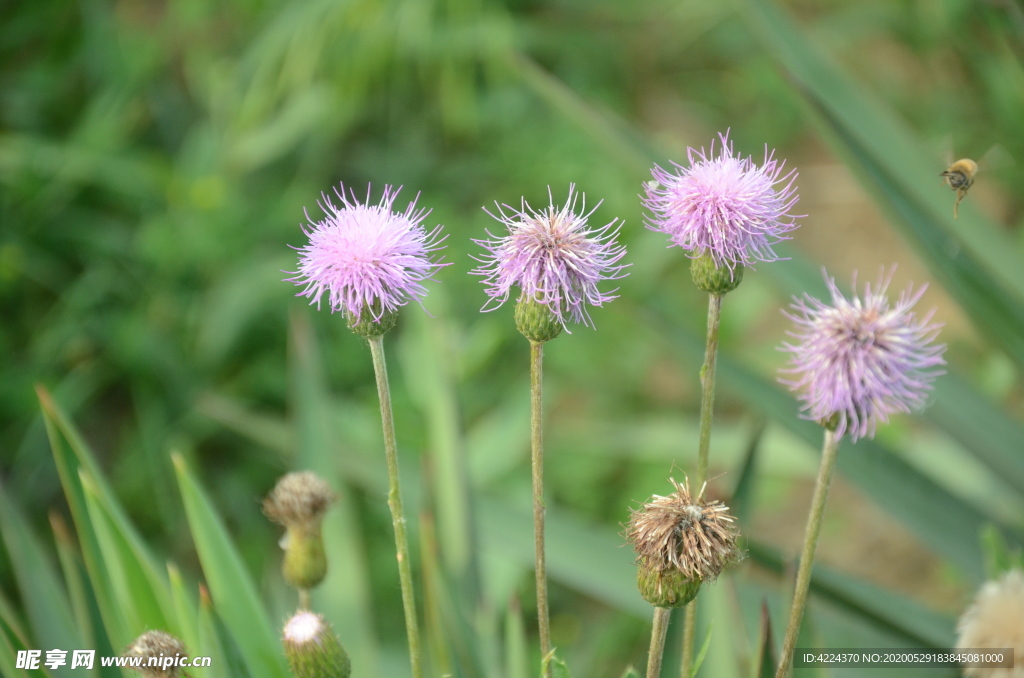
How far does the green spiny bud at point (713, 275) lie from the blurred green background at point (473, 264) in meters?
0.73

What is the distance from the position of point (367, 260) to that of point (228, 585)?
511 mm

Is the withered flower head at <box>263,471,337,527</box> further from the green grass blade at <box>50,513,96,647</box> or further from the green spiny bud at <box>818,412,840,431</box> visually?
the green spiny bud at <box>818,412,840,431</box>

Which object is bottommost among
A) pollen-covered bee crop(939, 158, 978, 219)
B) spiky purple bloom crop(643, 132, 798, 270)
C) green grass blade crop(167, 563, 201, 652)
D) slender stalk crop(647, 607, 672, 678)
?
slender stalk crop(647, 607, 672, 678)

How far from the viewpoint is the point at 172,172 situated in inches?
120

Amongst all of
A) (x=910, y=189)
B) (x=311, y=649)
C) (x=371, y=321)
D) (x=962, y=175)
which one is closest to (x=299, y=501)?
(x=311, y=649)

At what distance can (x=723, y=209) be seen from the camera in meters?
0.77

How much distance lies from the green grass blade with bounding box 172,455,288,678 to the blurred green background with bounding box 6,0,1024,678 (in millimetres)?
396

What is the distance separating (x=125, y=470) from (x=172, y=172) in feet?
3.48

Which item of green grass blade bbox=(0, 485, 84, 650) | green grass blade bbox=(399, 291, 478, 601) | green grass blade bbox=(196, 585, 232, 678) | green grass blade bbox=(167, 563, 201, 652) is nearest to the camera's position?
green grass blade bbox=(196, 585, 232, 678)

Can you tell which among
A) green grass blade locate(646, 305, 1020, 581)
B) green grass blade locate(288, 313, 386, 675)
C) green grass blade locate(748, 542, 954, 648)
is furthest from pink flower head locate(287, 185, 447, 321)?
green grass blade locate(646, 305, 1020, 581)

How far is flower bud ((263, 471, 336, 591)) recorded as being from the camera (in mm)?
977

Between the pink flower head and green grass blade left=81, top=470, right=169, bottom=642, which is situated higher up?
the pink flower head

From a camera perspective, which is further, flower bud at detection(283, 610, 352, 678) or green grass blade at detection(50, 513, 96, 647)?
green grass blade at detection(50, 513, 96, 647)

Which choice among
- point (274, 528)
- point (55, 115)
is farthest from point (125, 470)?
point (55, 115)
